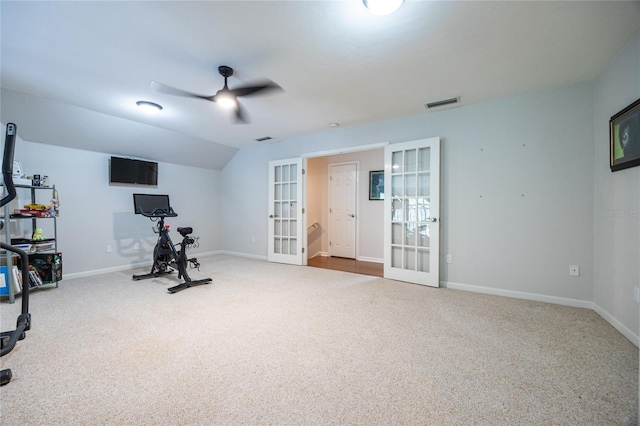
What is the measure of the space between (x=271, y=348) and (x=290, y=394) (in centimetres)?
54

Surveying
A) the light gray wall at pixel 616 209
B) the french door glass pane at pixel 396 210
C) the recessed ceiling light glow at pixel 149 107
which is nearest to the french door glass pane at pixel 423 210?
the french door glass pane at pixel 396 210

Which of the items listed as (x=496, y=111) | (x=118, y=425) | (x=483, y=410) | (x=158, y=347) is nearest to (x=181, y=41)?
(x=158, y=347)

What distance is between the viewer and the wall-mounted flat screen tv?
14.5 ft

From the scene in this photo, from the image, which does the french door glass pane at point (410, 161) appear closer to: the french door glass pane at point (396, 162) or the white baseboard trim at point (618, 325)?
the french door glass pane at point (396, 162)

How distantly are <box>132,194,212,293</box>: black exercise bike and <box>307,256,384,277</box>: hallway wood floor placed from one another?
7.19 ft

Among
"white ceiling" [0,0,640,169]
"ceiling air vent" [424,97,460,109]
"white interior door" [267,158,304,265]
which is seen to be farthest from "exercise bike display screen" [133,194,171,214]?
"ceiling air vent" [424,97,460,109]

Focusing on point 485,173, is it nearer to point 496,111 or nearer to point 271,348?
point 496,111

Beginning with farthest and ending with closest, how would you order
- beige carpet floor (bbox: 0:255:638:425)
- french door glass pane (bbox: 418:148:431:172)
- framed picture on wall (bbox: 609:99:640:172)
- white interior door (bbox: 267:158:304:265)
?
white interior door (bbox: 267:158:304:265)
french door glass pane (bbox: 418:148:431:172)
framed picture on wall (bbox: 609:99:640:172)
beige carpet floor (bbox: 0:255:638:425)

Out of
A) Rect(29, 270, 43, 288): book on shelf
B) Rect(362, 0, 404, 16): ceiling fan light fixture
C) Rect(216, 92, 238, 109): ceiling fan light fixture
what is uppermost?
Rect(362, 0, 404, 16): ceiling fan light fixture

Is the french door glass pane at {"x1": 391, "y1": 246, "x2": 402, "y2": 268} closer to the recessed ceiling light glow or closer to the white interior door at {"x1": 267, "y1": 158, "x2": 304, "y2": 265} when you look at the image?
the white interior door at {"x1": 267, "y1": 158, "x2": 304, "y2": 265}

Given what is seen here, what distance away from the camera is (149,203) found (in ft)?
15.3

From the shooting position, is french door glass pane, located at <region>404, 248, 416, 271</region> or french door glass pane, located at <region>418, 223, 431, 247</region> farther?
french door glass pane, located at <region>404, 248, 416, 271</region>

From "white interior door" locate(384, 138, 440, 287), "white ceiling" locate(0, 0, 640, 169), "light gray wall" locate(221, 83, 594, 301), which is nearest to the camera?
"white ceiling" locate(0, 0, 640, 169)

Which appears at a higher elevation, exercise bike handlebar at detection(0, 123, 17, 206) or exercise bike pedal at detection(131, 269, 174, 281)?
exercise bike handlebar at detection(0, 123, 17, 206)
